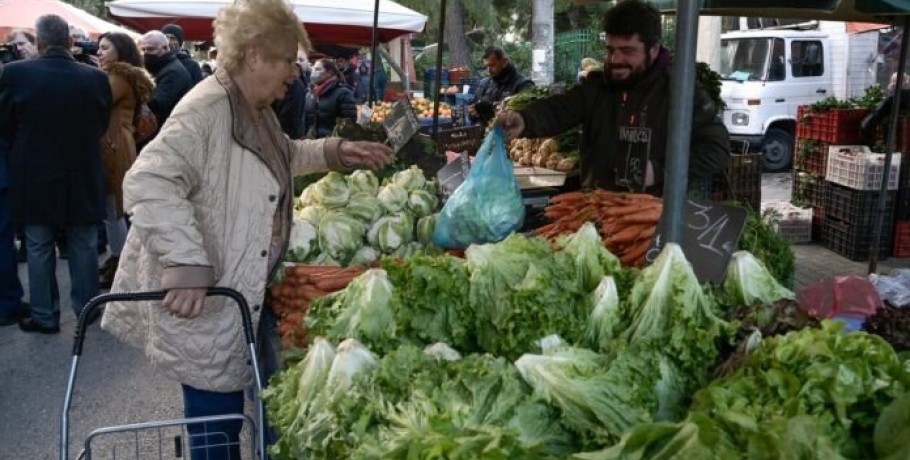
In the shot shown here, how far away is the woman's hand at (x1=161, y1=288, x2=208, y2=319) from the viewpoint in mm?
2631

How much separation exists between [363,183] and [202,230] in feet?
5.94

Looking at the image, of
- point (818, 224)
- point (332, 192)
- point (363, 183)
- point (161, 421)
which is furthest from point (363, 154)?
point (818, 224)

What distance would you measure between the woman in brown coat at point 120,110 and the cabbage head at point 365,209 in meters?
2.99

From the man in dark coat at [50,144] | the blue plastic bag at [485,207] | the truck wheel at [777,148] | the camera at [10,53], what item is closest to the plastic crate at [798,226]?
the blue plastic bag at [485,207]

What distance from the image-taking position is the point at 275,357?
3.19m

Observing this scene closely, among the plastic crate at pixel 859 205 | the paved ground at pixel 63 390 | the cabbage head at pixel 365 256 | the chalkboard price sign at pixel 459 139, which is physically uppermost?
the chalkboard price sign at pixel 459 139

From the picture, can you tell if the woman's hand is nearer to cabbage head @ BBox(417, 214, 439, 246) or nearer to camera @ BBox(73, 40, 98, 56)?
cabbage head @ BBox(417, 214, 439, 246)

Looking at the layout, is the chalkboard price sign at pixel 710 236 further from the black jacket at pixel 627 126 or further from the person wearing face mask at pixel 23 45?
the person wearing face mask at pixel 23 45

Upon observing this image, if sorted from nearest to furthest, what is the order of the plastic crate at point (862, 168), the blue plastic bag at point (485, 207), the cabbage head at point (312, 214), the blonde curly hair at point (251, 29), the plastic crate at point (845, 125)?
1. the blonde curly hair at point (251, 29)
2. the blue plastic bag at point (485, 207)
3. the cabbage head at point (312, 214)
4. the plastic crate at point (862, 168)
5. the plastic crate at point (845, 125)

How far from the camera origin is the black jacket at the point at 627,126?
4016mm

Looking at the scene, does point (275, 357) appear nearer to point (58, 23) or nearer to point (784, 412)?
point (784, 412)

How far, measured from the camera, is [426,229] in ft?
13.6

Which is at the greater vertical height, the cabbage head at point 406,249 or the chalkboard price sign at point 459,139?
the chalkboard price sign at point 459,139

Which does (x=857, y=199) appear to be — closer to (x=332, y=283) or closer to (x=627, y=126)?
(x=627, y=126)
